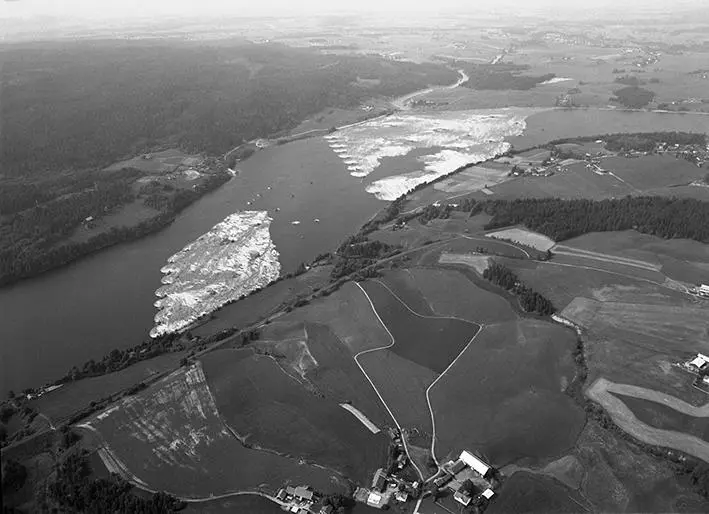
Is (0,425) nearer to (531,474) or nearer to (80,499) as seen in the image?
(80,499)

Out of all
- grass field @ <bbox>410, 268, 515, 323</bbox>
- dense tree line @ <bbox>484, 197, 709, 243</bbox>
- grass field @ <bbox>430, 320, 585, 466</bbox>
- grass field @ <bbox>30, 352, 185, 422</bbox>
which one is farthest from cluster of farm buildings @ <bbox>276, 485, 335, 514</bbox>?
dense tree line @ <bbox>484, 197, 709, 243</bbox>

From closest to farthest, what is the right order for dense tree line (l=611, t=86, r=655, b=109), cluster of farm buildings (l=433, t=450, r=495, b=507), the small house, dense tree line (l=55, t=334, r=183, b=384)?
cluster of farm buildings (l=433, t=450, r=495, b=507)
the small house
dense tree line (l=55, t=334, r=183, b=384)
dense tree line (l=611, t=86, r=655, b=109)

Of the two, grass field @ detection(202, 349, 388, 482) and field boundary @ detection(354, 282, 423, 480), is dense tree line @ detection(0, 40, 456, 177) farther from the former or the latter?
grass field @ detection(202, 349, 388, 482)

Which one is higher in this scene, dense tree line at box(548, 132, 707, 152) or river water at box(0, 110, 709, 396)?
dense tree line at box(548, 132, 707, 152)

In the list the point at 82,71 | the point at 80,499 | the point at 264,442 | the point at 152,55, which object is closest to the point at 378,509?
the point at 264,442

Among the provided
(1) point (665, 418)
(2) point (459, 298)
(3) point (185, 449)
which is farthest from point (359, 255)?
(1) point (665, 418)

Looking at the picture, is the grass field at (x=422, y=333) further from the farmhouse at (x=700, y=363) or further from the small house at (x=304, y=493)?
the farmhouse at (x=700, y=363)
